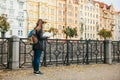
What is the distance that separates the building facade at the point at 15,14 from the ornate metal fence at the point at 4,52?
58.7 metres

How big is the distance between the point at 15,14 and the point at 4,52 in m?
61.7

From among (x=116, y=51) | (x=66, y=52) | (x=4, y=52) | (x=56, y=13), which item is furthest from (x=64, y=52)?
(x=56, y=13)

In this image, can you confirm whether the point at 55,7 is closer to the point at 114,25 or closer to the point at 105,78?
the point at 114,25

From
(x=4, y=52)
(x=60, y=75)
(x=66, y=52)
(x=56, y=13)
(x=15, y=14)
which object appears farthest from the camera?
(x=56, y=13)

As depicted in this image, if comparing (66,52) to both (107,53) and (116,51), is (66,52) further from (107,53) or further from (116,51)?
(116,51)

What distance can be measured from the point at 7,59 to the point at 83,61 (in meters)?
4.51

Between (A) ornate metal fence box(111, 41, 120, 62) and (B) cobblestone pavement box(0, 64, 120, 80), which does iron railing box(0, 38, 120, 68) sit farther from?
(B) cobblestone pavement box(0, 64, 120, 80)

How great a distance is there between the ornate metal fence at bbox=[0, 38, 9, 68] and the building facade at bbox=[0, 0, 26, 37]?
58.7 meters

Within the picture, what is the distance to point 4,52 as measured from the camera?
41.1ft

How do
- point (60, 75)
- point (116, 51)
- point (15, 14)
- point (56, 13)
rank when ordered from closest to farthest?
point (60, 75) < point (116, 51) < point (15, 14) < point (56, 13)

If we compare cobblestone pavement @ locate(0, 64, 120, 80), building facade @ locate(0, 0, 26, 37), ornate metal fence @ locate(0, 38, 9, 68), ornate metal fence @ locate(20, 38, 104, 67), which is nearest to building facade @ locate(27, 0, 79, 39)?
building facade @ locate(0, 0, 26, 37)

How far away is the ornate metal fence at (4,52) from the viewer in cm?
1234

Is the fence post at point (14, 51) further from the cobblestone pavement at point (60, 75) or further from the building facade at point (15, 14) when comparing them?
the building facade at point (15, 14)

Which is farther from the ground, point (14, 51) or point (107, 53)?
point (14, 51)
